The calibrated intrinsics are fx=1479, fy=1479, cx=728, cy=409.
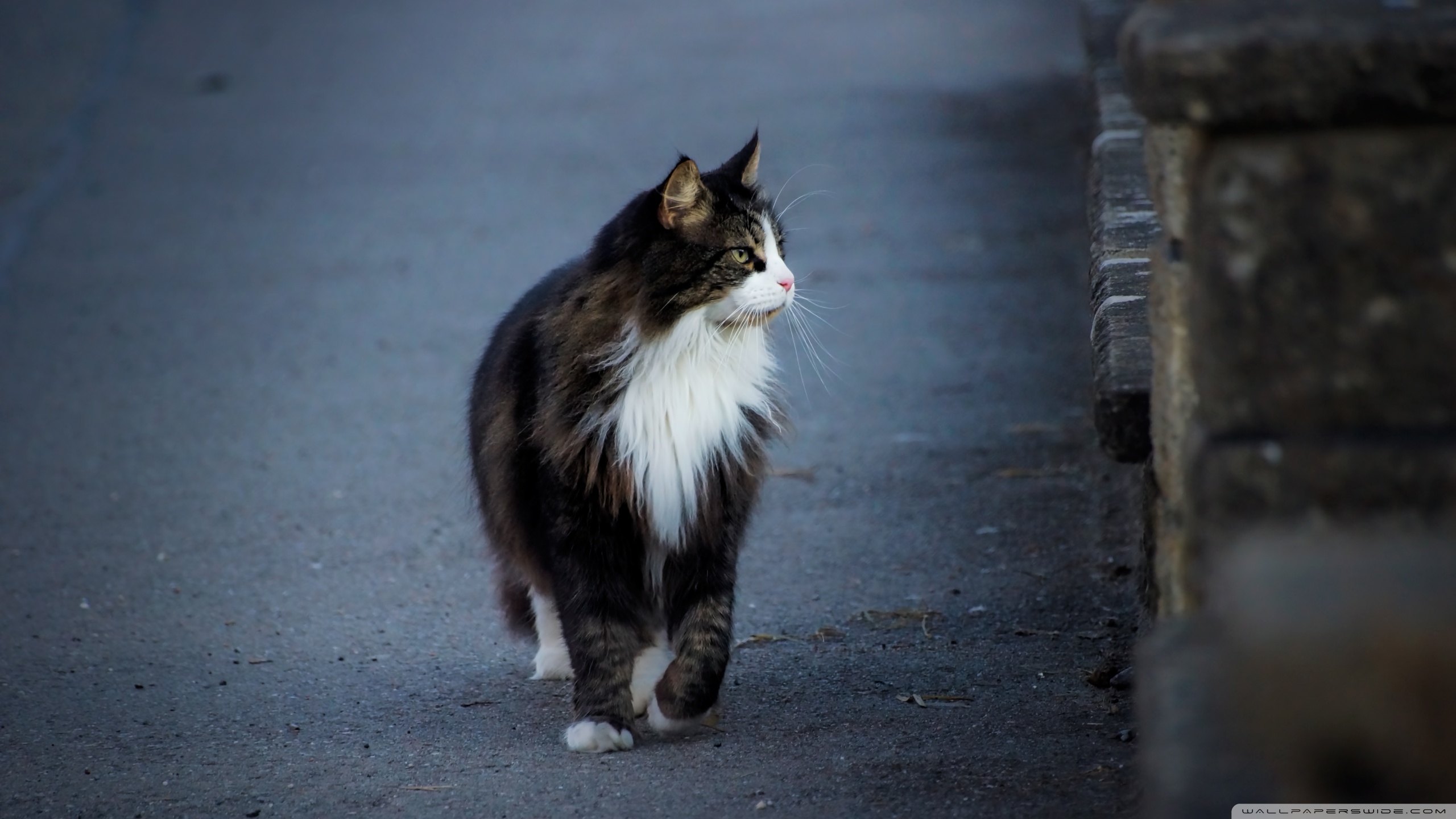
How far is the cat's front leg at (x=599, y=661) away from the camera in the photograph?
3.26 metres

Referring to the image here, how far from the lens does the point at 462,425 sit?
6.03m

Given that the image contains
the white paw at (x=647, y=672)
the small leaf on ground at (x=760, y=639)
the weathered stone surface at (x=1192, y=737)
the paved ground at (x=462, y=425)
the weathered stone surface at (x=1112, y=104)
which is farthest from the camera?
the weathered stone surface at (x=1112, y=104)

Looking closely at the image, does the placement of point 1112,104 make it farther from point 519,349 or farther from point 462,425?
point 519,349

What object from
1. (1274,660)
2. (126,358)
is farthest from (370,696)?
(126,358)

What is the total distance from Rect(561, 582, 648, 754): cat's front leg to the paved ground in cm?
10

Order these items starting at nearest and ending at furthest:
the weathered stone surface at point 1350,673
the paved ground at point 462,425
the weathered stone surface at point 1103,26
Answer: the weathered stone surface at point 1350,673, the paved ground at point 462,425, the weathered stone surface at point 1103,26

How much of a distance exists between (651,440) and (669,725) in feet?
2.08

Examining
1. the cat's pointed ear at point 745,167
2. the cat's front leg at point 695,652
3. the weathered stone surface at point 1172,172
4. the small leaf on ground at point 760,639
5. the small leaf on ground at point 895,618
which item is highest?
the weathered stone surface at point 1172,172

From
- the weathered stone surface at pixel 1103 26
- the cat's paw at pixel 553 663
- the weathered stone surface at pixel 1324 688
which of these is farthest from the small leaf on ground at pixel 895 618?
the weathered stone surface at pixel 1103 26

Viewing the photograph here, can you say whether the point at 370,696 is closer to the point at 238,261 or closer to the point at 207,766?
the point at 207,766

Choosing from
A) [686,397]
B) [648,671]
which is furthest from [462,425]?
[686,397]

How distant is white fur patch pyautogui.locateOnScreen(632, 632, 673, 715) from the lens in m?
3.46

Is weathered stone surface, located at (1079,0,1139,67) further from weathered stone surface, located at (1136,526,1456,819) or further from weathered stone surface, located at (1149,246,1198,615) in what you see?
weathered stone surface, located at (1136,526,1456,819)

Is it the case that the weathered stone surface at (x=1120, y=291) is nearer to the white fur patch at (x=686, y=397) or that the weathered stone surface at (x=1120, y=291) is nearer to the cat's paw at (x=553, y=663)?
the white fur patch at (x=686, y=397)
